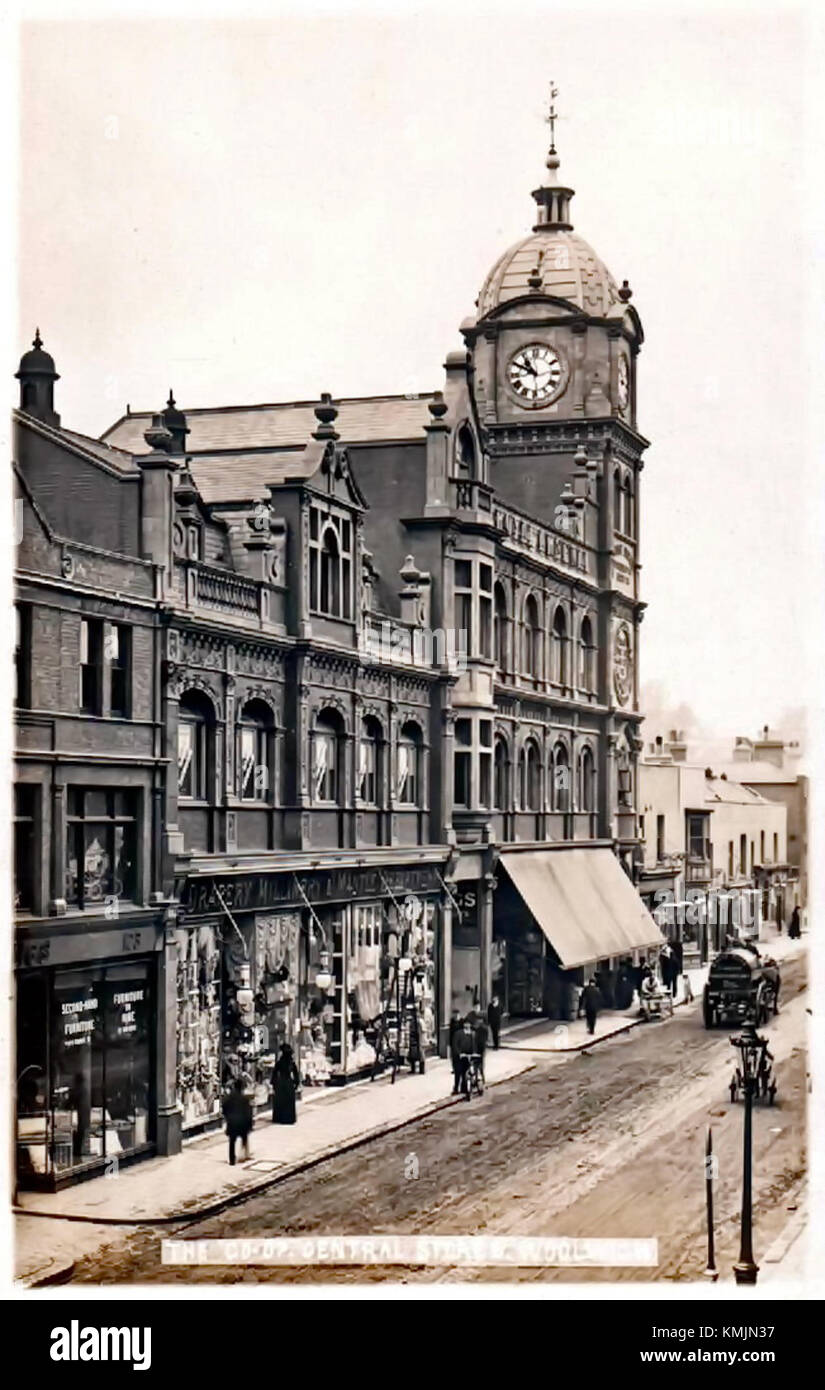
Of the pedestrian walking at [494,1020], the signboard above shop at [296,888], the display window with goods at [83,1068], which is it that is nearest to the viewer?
the display window with goods at [83,1068]

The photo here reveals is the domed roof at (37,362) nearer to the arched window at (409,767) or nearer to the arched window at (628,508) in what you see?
the arched window at (409,767)

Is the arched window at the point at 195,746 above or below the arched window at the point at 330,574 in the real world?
below

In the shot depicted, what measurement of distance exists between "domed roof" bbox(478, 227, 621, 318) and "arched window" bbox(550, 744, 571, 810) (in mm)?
11624

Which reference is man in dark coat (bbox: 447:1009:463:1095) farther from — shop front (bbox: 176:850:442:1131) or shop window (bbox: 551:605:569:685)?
shop window (bbox: 551:605:569:685)

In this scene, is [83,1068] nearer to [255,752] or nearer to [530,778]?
[255,752]

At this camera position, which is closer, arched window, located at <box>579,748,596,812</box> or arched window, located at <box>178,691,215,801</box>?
arched window, located at <box>178,691,215,801</box>

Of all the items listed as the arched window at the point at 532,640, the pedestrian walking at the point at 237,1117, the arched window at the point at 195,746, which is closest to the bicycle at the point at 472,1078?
the pedestrian walking at the point at 237,1117

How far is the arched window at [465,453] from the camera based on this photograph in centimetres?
4134

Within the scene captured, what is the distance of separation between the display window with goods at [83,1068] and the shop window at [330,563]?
9025 mm

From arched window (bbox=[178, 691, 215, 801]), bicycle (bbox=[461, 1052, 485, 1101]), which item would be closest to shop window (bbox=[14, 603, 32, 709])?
arched window (bbox=[178, 691, 215, 801])

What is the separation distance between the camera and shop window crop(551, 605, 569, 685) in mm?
49188

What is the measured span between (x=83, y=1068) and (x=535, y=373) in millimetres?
24746

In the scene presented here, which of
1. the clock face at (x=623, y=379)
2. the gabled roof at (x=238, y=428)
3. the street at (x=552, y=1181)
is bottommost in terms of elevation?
the street at (x=552, y=1181)
